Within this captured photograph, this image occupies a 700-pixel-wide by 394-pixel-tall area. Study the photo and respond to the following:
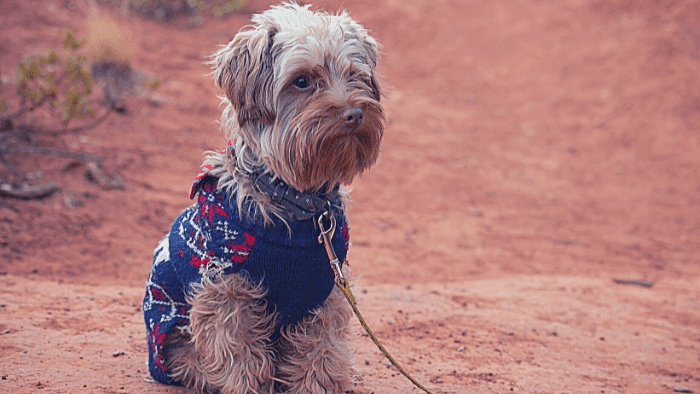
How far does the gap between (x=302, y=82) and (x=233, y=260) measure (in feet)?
3.08

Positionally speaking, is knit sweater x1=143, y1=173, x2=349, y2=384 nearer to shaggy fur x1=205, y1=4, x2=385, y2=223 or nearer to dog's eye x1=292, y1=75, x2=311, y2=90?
shaggy fur x1=205, y1=4, x2=385, y2=223

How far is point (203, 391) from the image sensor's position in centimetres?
315

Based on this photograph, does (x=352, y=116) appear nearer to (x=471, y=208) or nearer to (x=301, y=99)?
(x=301, y=99)

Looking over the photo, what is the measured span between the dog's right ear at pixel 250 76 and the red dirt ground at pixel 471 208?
1455 millimetres

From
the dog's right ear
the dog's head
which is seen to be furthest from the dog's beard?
the dog's right ear

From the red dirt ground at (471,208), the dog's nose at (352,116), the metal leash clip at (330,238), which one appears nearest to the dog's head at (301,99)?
the dog's nose at (352,116)

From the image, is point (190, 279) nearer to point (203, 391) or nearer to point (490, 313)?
point (203, 391)

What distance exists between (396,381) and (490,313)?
170 centimetres

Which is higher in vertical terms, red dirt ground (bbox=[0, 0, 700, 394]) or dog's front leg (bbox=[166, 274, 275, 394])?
red dirt ground (bbox=[0, 0, 700, 394])

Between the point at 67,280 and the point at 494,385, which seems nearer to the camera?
the point at 494,385

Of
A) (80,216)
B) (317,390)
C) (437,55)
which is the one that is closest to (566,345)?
(317,390)

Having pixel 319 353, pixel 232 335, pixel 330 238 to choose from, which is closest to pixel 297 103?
pixel 330 238

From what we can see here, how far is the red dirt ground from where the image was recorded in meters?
4.02

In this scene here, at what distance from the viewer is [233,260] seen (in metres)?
2.76
